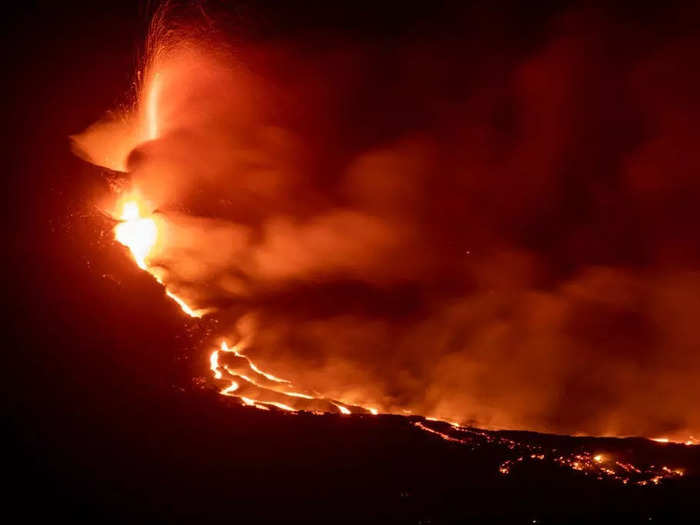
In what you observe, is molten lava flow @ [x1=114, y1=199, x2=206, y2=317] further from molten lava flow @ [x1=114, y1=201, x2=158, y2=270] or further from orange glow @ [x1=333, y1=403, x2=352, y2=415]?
orange glow @ [x1=333, y1=403, x2=352, y2=415]

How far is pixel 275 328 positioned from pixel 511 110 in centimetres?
248

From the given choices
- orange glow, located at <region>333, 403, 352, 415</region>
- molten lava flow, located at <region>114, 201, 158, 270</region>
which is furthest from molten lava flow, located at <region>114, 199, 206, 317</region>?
orange glow, located at <region>333, 403, 352, 415</region>

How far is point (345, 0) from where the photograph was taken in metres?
4.16

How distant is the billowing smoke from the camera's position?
320 centimetres

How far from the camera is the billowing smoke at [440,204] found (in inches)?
126

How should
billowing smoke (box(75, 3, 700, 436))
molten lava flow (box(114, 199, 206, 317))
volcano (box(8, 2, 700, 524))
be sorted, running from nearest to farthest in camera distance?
volcano (box(8, 2, 700, 524)), molten lava flow (box(114, 199, 206, 317)), billowing smoke (box(75, 3, 700, 436))

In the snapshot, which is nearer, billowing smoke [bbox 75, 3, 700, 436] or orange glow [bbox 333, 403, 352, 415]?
orange glow [bbox 333, 403, 352, 415]

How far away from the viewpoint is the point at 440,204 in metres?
4.31

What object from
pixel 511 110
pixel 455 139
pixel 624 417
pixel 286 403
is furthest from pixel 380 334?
pixel 511 110

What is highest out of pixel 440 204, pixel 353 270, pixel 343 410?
pixel 440 204

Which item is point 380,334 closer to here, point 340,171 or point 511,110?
point 340,171

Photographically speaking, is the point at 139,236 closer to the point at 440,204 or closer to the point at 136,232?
the point at 136,232

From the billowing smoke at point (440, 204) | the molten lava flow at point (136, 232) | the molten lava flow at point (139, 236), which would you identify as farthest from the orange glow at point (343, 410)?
the molten lava flow at point (136, 232)

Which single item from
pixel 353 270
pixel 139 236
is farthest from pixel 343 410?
pixel 353 270
